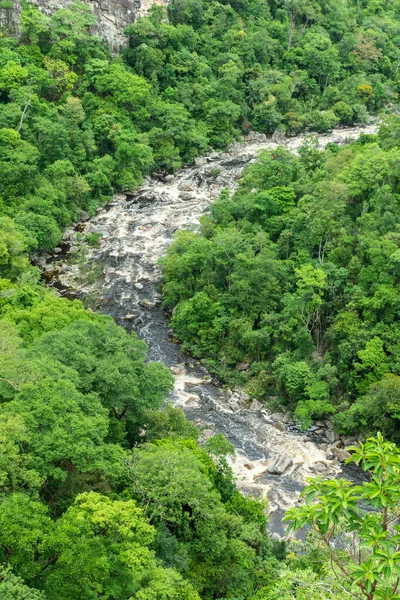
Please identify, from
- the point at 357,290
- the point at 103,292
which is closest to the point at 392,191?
the point at 357,290

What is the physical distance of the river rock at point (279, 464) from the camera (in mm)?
24688

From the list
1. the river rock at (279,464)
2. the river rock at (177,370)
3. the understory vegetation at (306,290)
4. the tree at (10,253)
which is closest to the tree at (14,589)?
the river rock at (279,464)

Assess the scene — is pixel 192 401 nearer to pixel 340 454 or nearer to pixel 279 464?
pixel 279 464

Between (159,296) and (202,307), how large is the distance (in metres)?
4.31

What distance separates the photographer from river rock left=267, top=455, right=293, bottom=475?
24.7 metres

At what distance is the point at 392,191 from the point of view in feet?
105

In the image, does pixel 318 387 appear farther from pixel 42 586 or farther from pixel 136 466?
pixel 42 586

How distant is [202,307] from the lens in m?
32.7

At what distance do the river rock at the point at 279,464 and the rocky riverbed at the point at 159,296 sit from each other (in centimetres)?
4

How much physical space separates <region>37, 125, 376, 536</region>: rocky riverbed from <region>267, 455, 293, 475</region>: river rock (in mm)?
39

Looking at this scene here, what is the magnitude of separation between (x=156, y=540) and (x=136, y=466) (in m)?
2.04

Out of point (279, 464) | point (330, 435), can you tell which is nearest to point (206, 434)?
point (279, 464)

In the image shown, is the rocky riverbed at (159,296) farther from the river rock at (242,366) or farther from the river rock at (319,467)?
the river rock at (242,366)

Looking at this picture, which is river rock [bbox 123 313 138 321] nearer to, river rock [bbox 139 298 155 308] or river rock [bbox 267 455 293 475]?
river rock [bbox 139 298 155 308]
